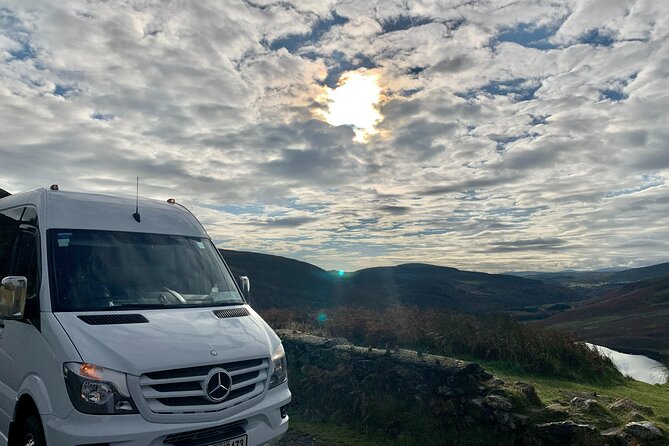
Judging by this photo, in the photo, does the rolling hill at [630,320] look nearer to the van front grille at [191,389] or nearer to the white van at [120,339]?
the white van at [120,339]

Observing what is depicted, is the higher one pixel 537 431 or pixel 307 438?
pixel 537 431

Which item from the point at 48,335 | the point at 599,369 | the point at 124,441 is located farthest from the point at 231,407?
the point at 599,369

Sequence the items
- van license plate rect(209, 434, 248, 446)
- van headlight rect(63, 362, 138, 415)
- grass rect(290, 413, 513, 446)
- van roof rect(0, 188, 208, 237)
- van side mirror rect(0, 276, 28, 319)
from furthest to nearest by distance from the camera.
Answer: grass rect(290, 413, 513, 446)
van roof rect(0, 188, 208, 237)
van side mirror rect(0, 276, 28, 319)
van license plate rect(209, 434, 248, 446)
van headlight rect(63, 362, 138, 415)

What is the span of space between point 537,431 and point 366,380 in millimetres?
3043

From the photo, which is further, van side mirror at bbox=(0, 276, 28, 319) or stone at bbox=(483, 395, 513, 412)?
stone at bbox=(483, 395, 513, 412)

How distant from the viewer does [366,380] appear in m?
8.29

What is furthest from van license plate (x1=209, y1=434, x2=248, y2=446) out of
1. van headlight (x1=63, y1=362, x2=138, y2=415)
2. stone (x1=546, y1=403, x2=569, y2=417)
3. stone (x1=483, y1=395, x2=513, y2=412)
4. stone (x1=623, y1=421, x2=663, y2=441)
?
stone (x1=623, y1=421, x2=663, y2=441)

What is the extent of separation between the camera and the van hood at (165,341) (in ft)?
13.2

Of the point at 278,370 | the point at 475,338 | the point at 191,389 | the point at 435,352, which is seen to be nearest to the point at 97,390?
the point at 191,389

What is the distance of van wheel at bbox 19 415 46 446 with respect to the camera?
13.7 ft

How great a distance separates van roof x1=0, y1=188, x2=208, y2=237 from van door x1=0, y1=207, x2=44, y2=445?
0.71ft

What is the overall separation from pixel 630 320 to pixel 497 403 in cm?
6118

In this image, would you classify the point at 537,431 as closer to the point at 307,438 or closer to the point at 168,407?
the point at 307,438

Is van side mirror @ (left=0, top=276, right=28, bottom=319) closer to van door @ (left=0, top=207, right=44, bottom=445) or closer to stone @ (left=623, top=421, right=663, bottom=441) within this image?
van door @ (left=0, top=207, right=44, bottom=445)
